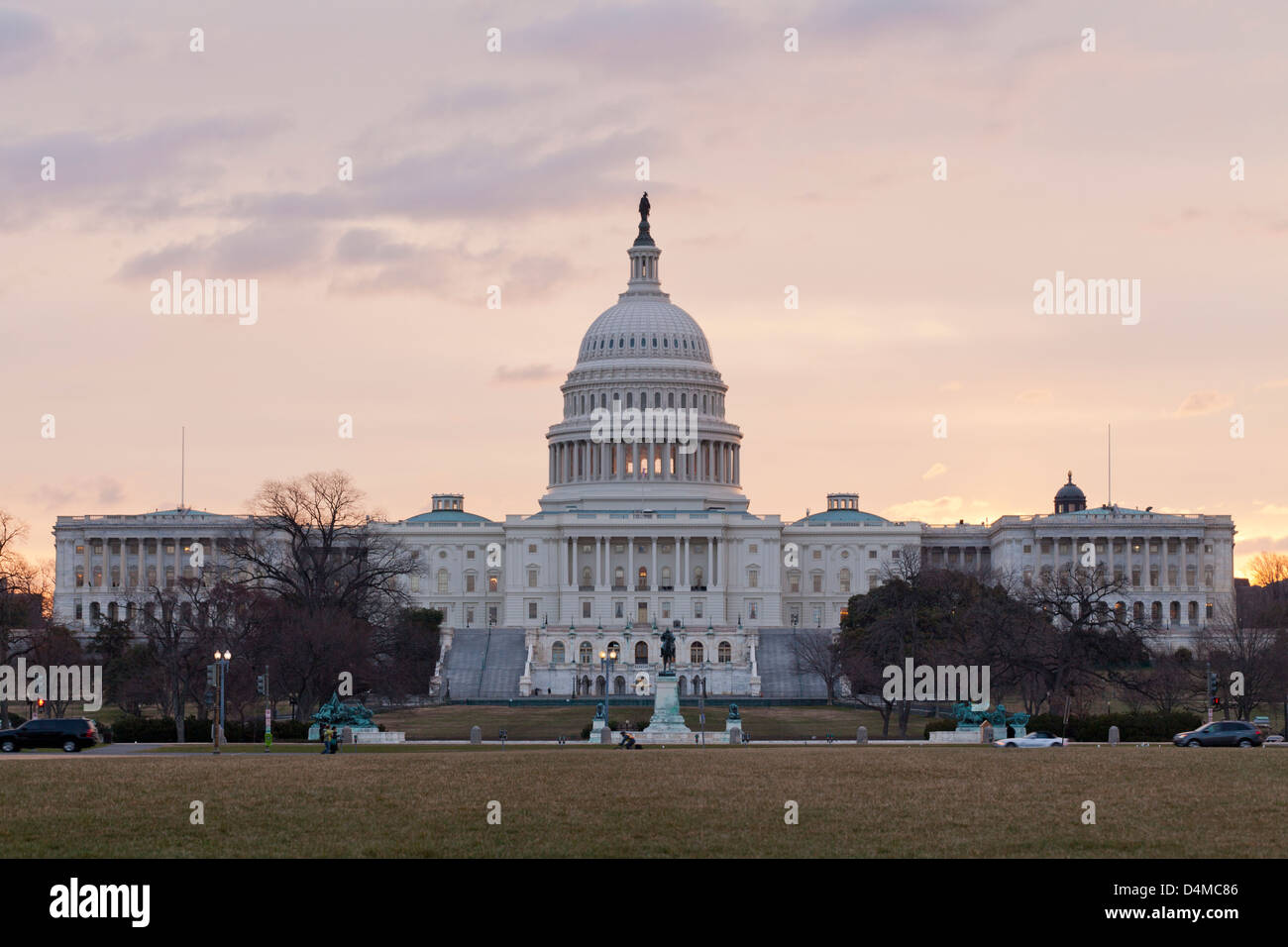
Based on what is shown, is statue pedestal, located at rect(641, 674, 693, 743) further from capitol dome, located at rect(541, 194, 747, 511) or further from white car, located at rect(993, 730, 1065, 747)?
capitol dome, located at rect(541, 194, 747, 511)

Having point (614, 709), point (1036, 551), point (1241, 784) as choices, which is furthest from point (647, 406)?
point (1241, 784)

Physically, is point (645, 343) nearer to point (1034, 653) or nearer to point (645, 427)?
point (645, 427)

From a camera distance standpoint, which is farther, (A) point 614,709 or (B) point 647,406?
(B) point 647,406

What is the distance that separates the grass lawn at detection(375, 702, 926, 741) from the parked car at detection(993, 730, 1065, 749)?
1024cm

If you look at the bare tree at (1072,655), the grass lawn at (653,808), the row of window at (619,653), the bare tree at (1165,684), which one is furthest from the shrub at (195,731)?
the row of window at (619,653)

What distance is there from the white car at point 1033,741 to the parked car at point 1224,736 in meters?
5.67

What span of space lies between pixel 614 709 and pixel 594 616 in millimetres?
60802

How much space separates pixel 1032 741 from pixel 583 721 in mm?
33282

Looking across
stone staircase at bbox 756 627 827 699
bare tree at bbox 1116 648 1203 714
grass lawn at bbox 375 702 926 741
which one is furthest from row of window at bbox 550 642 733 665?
bare tree at bbox 1116 648 1203 714

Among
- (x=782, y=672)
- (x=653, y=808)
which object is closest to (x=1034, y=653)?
(x=782, y=672)

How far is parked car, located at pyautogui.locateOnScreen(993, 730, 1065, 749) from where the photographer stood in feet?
227

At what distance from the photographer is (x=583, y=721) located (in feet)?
326
